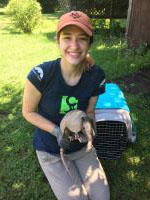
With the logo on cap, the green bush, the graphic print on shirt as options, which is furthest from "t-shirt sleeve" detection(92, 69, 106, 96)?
the green bush

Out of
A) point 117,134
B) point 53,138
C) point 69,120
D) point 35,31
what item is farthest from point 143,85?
point 35,31

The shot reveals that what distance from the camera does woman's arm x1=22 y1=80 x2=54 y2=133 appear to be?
311 cm

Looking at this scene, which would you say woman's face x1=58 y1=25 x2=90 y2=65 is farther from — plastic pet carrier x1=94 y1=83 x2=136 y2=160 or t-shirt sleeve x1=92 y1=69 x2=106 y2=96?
plastic pet carrier x1=94 y1=83 x2=136 y2=160

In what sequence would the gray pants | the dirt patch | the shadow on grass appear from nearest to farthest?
the gray pants, the shadow on grass, the dirt patch

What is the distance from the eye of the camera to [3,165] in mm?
4379

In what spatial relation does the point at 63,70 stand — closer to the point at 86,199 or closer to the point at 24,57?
the point at 86,199

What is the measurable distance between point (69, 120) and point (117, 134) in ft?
4.84

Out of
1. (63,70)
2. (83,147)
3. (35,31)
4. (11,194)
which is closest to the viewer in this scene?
(63,70)

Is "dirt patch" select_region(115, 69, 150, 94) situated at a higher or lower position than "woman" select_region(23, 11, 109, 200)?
lower

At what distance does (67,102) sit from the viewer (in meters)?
3.22

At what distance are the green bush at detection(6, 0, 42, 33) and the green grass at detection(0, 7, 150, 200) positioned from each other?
3903 millimetres

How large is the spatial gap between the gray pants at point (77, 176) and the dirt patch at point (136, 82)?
338 centimetres

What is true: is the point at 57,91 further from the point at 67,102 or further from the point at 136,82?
the point at 136,82

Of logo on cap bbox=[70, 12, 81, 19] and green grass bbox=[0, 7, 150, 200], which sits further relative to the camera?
green grass bbox=[0, 7, 150, 200]
